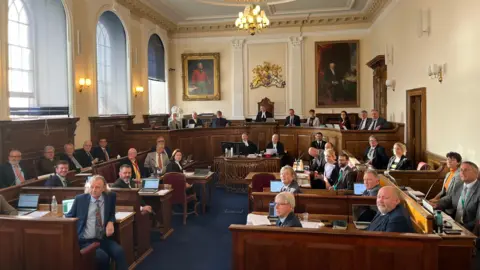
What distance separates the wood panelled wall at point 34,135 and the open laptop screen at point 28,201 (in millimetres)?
2896

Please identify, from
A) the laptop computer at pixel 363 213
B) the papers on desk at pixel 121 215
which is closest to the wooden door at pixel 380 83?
the laptop computer at pixel 363 213

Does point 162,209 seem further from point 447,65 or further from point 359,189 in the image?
point 447,65

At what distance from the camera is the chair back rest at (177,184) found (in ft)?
26.8

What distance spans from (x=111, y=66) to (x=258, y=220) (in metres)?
9.69

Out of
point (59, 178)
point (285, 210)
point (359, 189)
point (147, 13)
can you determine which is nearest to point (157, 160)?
point (59, 178)

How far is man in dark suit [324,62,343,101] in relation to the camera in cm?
1653

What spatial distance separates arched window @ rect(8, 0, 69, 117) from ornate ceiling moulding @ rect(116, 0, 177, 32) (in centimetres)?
303

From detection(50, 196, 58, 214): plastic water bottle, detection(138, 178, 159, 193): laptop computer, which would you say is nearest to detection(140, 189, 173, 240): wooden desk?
detection(138, 178, 159, 193): laptop computer

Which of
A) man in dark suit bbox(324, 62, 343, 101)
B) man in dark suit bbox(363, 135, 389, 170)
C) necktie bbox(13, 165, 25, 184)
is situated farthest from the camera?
man in dark suit bbox(324, 62, 343, 101)

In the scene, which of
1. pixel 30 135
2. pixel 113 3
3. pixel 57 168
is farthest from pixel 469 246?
pixel 113 3

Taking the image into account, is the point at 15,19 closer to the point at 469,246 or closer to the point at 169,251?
the point at 169,251

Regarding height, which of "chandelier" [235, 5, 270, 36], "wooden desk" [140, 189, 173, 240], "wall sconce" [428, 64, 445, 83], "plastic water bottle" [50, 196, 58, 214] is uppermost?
"chandelier" [235, 5, 270, 36]

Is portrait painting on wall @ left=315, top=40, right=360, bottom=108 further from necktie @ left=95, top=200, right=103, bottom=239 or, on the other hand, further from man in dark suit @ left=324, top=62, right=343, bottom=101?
necktie @ left=95, top=200, right=103, bottom=239

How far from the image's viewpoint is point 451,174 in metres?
6.80
